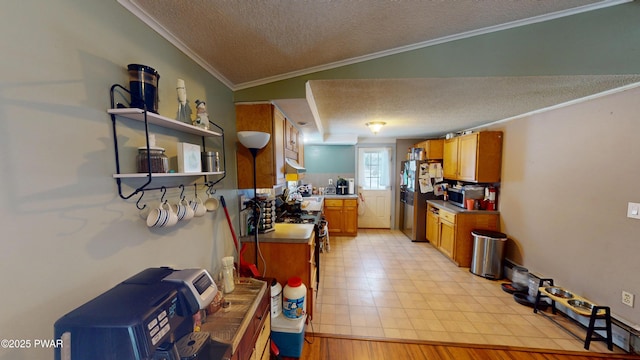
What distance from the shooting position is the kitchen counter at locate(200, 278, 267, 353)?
98 centimetres

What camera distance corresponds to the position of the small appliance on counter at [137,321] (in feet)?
1.82

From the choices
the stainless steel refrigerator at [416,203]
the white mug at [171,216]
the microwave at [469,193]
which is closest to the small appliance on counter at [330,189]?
the stainless steel refrigerator at [416,203]

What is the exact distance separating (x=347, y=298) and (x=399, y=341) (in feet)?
2.39

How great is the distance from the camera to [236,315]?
1.13 meters

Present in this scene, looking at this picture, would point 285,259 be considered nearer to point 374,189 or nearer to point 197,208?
point 197,208

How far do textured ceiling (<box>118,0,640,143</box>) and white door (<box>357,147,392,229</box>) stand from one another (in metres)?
2.93

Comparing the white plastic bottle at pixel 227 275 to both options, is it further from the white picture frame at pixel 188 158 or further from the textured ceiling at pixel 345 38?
Result: the textured ceiling at pixel 345 38

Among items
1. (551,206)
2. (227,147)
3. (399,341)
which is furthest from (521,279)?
(227,147)

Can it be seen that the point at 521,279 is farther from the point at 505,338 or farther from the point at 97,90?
the point at 97,90

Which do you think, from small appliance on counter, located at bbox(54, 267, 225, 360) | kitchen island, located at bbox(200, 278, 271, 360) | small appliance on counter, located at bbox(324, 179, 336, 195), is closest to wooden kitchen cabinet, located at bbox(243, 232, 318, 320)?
kitchen island, located at bbox(200, 278, 271, 360)

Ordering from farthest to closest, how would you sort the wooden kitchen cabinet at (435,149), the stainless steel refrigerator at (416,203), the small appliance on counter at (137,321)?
the stainless steel refrigerator at (416,203) → the wooden kitchen cabinet at (435,149) → the small appliance on counter at (137,321)

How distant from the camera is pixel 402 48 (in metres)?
1.58

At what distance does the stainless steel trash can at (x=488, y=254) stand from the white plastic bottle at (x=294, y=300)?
269 centimetres

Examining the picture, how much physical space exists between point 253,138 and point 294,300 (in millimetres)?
1368
